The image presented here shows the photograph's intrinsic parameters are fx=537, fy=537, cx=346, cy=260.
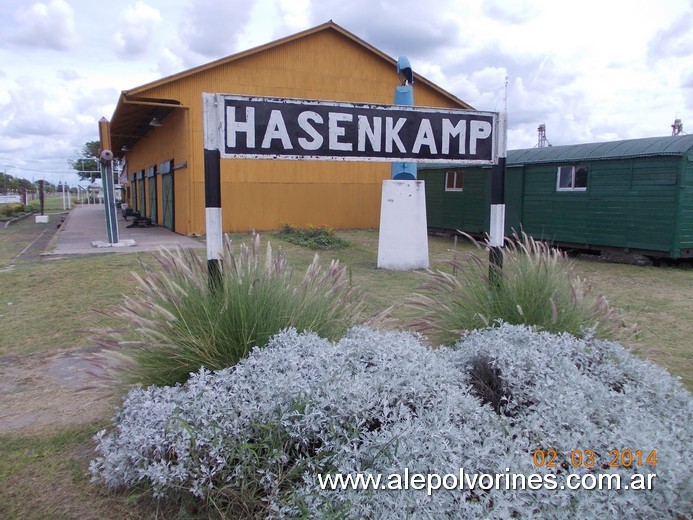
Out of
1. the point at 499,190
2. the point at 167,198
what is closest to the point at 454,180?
the point at 167,198

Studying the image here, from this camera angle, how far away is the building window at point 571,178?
40.3 ft

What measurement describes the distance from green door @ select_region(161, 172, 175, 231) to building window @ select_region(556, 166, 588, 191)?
13287mm

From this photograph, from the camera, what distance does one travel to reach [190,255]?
12.5 ft

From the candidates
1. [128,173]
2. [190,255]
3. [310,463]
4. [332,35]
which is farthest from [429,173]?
[128,173]

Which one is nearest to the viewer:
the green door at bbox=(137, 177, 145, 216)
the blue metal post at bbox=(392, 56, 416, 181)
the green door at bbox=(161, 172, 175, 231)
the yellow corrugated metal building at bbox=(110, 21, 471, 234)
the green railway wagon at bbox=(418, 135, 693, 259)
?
the blue metal post at bbox=(392, 56, 416, 181)

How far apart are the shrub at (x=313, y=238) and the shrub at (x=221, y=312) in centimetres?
996

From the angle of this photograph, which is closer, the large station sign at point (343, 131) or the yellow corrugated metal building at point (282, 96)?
the large station sign at point (343, 131)

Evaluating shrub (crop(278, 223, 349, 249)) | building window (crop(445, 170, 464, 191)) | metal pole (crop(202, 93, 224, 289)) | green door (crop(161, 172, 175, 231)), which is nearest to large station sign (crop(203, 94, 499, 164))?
metal pole (crop(202, 93, 224, 289))

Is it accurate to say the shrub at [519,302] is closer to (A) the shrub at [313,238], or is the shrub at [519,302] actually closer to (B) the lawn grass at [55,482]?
(B) the lawn grass at [55,482]

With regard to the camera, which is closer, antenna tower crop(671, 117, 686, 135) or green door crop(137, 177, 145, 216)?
antenna tower crop(671, 117, 686, 135)

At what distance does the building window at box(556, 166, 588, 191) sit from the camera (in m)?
12.3

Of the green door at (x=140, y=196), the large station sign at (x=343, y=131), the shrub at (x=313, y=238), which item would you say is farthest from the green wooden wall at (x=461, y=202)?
the green door at (x=140, y=196)

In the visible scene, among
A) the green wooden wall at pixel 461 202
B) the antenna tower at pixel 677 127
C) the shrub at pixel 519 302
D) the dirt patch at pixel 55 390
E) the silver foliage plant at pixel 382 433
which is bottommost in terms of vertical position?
the dirt patch at pixel 55 390

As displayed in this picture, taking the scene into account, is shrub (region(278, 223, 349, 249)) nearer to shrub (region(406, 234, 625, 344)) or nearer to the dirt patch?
the dirt patch
